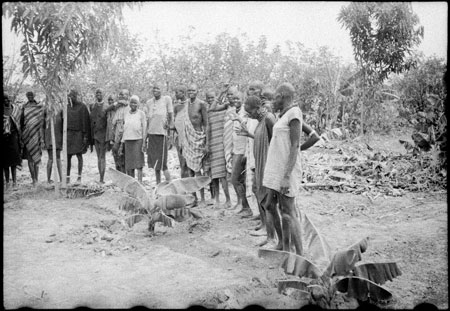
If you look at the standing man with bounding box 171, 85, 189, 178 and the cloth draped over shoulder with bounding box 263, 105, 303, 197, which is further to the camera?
the standing man with bounding box 171, 85, 189, 178

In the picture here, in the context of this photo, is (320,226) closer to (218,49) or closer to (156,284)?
(156,284)

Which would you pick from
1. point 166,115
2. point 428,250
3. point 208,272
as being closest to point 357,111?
point 166,115

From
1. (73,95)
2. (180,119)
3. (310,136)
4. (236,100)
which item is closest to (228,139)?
(236,100)

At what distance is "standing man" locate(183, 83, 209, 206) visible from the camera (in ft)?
22.2

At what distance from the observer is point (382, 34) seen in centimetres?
1178

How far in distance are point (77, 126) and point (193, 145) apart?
7.72 feet

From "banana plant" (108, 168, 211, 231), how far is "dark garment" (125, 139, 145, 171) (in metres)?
1.87

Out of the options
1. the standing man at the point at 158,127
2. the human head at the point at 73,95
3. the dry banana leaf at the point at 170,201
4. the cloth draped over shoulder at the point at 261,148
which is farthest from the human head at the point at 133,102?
the cloth draped over shoulder at the point at 261,148

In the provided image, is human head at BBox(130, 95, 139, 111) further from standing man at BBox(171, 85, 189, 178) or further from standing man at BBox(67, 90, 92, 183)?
standing man at BBox(67, 90, 92, 183)

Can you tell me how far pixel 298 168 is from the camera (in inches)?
151

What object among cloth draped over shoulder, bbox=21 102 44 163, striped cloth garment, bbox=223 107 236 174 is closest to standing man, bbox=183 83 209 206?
striped cloth garment, bbox=223 107 236 174

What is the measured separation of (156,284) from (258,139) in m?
1.84

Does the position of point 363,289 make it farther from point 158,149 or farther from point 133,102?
point 133,102

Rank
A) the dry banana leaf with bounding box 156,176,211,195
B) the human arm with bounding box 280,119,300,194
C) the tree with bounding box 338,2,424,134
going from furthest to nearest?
the tree with bounding box 338,2,424,134 < the dry banana leaf with bounding box 156,176,211,195 < the human arm with bounding box 280,119,300,194
